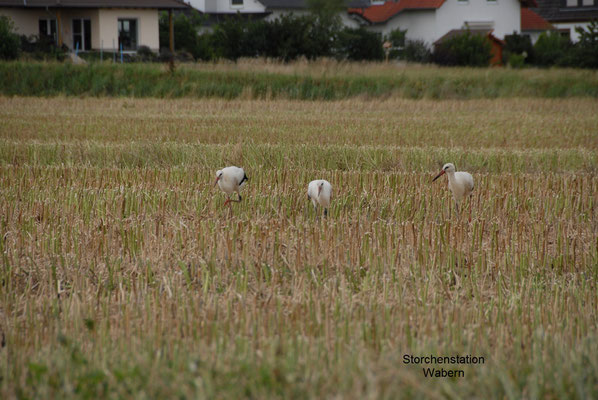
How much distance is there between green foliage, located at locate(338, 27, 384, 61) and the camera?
42.0m

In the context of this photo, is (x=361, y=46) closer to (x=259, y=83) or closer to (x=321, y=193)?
(x=259, y=83)

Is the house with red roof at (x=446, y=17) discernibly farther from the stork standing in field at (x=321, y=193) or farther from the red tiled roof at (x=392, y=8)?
the stork standing in field at (x=321, y=193)

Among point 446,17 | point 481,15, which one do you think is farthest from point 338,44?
point 481,15

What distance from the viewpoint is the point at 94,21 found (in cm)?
3825

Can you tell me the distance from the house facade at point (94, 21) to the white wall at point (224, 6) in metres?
15.9

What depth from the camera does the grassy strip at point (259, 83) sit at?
81.8 ft

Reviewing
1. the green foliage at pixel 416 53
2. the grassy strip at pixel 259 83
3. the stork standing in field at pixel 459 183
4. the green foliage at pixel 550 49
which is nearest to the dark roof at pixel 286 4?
the green foliage at pixel 416 53

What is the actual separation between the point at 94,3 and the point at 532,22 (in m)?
34.3

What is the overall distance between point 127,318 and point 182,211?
3796 millimetres

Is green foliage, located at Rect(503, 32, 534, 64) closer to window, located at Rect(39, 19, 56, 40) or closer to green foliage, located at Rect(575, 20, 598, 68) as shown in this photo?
green foliage, located at Rect(575, 20, 598, 68)

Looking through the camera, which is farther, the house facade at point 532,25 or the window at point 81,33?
the house facade at point 532,25

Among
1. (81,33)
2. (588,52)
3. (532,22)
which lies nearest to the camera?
(588,52)

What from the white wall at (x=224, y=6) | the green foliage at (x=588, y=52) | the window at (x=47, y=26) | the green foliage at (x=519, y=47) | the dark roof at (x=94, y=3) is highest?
the white wall at (x=224, y=6)

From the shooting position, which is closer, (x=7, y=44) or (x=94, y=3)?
(x=7, y=44)
